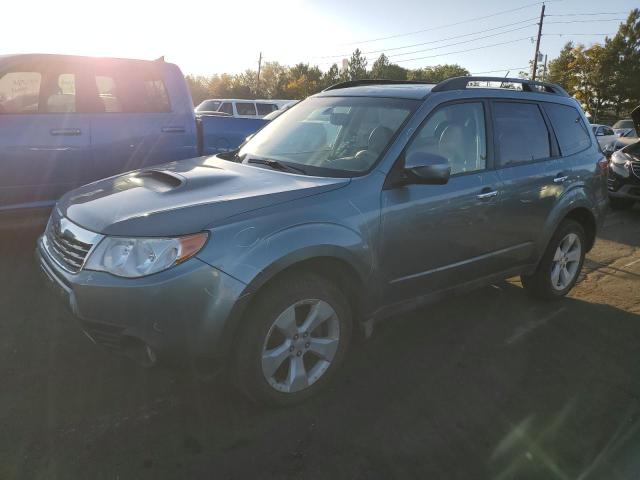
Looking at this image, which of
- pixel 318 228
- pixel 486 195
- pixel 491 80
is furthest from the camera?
pixel 491 80

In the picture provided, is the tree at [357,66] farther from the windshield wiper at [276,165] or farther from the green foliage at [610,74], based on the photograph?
the windshield wiper at [276,165]

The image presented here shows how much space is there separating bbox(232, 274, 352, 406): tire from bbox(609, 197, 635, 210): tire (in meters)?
7.88

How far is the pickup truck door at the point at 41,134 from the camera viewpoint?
191 inches

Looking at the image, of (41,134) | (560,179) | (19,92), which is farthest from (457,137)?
(19,92)

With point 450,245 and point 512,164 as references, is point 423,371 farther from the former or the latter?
point 512,164

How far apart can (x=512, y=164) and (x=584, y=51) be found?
46680 millimetres

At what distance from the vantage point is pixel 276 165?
3320 millimetres

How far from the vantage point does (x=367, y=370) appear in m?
3.27

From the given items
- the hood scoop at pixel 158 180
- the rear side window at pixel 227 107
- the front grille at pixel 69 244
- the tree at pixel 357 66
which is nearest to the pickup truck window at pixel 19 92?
the hood scoop at pixel 158 180

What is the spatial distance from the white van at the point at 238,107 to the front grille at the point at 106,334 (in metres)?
17.6

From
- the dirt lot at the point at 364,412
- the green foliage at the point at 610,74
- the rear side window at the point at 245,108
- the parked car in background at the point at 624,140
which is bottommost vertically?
the dirt lot at the point at 364,412

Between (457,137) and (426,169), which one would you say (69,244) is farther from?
(457,137)

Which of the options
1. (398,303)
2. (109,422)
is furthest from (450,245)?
(109,422)

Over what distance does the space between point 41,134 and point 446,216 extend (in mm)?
4021
